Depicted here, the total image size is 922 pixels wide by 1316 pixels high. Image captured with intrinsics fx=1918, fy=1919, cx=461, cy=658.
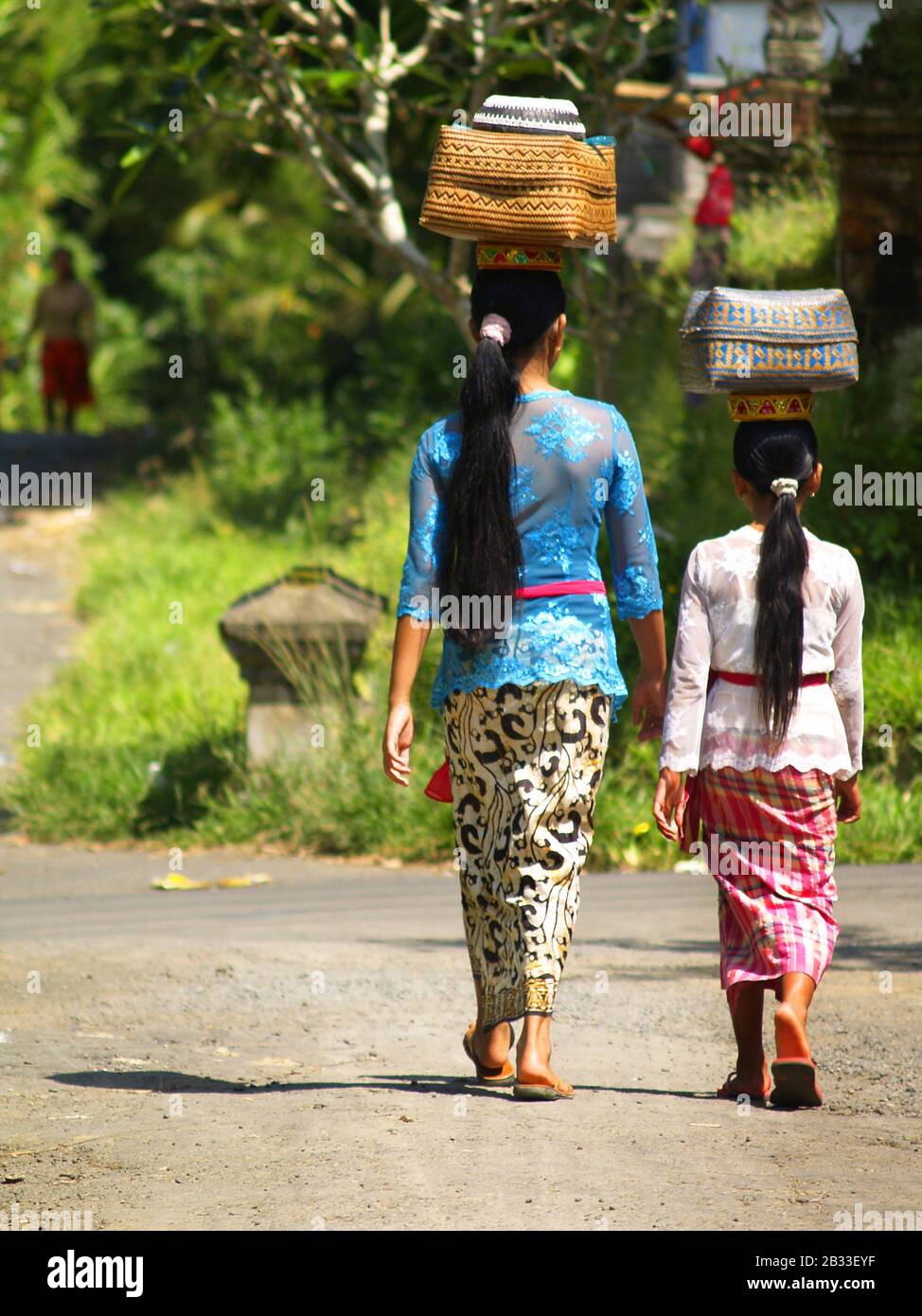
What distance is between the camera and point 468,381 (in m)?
4.40

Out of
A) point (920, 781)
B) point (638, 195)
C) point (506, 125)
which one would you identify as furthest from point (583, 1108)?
point (638, 195)

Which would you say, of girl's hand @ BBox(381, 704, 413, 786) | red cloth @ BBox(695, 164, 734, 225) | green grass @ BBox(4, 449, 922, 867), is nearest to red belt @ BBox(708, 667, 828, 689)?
girl's hand @ BBox(381, 704, 413, 786)

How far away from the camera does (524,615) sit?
439 cm

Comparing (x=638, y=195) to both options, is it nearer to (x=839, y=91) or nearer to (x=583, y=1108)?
(x=839, y=91)

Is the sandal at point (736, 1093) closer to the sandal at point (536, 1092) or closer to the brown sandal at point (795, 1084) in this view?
the brown sandal at point (795, 1084)

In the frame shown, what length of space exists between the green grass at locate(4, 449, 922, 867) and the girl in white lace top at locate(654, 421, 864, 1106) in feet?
11.3

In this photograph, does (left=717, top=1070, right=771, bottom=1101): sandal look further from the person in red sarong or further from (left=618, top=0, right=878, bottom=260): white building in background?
the person in red sarong

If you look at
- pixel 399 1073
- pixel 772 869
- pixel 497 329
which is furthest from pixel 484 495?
pixel 399 1073

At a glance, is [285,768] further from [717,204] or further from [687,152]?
[687,152]

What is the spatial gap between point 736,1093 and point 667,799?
72 centimetres

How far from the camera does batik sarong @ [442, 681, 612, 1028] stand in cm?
441

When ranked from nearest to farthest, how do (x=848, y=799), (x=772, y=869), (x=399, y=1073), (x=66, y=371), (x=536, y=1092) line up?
1. (x=536, y=1092)
2. (x=772, y=869)
3. (x=848, y=799)
4. (x=399, y=1073)
5. (x=66, y=371)

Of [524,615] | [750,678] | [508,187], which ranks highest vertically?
[508,187]

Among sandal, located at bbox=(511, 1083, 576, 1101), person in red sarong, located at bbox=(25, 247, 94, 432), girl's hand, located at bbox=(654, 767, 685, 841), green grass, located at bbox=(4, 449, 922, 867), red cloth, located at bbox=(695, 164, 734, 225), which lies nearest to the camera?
sandal, located at bbox=(511, 1083, 576, 1101)
